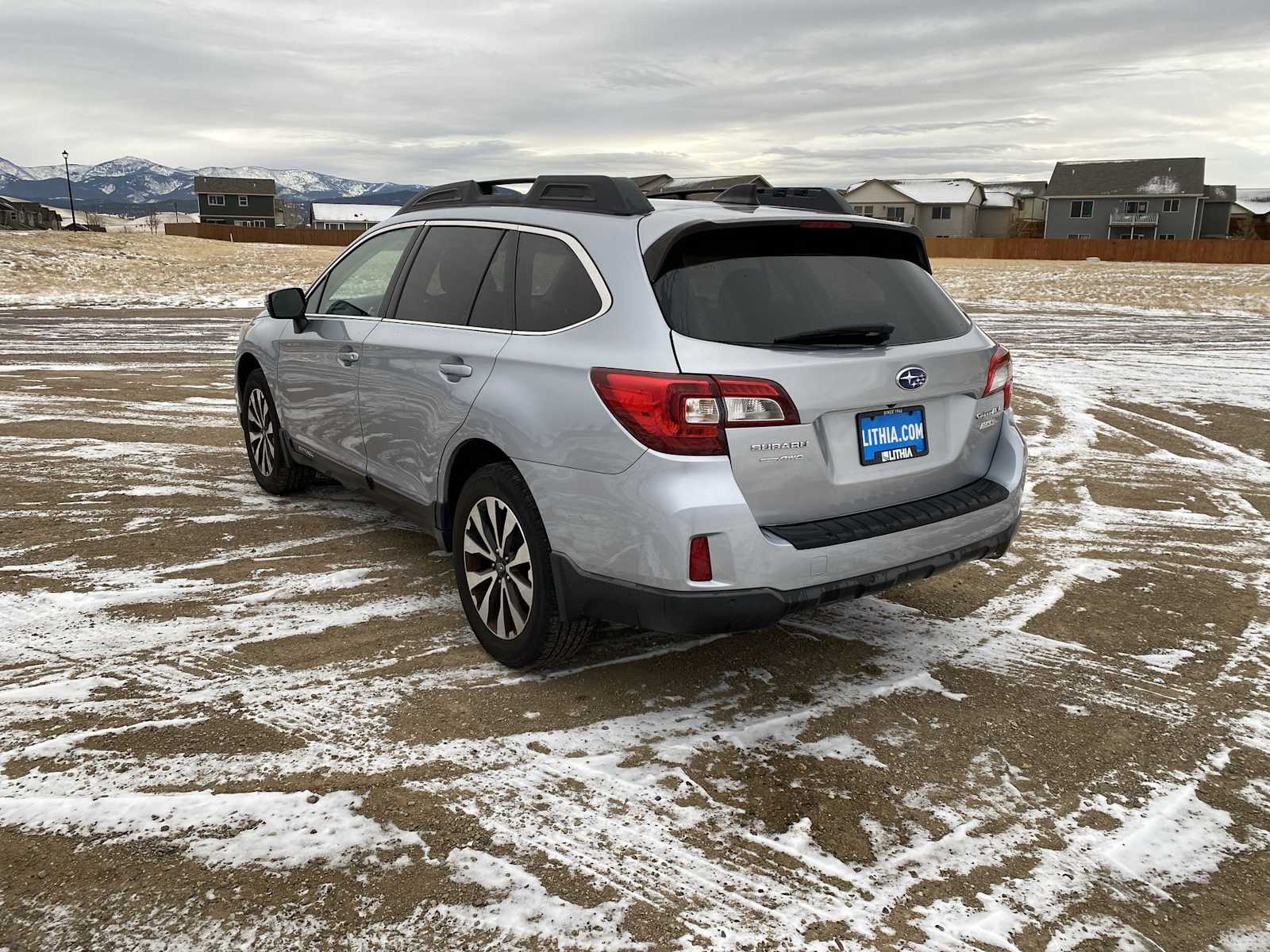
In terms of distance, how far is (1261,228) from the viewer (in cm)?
7862

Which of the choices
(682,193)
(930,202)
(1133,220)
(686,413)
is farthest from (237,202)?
(686,413)

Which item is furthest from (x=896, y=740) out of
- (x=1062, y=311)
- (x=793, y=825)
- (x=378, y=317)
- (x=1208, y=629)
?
(x=1062, y=311)

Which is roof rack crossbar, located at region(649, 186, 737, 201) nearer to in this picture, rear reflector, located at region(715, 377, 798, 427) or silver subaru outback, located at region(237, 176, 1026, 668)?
silver subaru outback, located at region(237, 176, 1026, 668)

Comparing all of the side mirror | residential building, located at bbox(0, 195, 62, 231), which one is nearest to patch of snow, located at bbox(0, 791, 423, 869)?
the side mirror

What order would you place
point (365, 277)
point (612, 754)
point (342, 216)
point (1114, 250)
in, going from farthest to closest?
point (342, 216) → point (1114, 250) → point (365, 277) → point (612, 754)

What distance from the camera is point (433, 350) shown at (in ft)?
14.3

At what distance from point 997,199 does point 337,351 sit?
8948 cm

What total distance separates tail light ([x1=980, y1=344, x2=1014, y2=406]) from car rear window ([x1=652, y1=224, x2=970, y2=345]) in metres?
0.22

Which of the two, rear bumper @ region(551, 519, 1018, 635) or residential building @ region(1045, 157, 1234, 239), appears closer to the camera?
rear bumper @ region(551, 519, 1018, 635)

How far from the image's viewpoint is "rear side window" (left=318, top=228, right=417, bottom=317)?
5070 millimetres

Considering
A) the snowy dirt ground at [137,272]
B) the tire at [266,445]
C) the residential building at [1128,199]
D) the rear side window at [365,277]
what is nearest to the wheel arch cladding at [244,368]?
the tire at [266,445]

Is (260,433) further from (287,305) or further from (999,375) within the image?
(999,375)

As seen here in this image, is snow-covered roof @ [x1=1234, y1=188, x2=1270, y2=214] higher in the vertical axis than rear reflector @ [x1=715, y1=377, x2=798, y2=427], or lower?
higher

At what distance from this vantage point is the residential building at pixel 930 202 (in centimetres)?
7962
